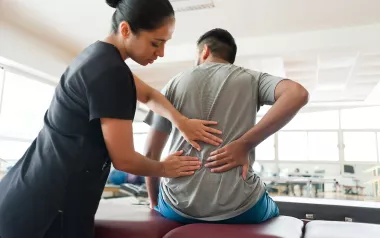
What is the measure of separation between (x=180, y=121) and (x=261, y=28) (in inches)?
156

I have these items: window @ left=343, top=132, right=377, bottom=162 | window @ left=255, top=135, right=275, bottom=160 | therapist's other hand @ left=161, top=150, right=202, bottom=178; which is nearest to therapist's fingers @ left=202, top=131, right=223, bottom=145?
therapist's other hand @ left=161, top=150, right=202, bottom=178

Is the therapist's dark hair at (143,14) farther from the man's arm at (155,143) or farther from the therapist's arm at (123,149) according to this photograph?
the man's arm at (155,143)

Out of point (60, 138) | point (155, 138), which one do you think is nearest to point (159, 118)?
point (155, 138)

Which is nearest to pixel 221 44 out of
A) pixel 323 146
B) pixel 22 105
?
pixel 22 105

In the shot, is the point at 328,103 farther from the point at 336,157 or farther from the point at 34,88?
the point at 34,88

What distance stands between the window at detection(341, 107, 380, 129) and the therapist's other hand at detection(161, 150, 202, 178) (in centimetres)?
993

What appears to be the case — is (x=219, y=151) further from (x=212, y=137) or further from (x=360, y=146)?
(x=360, y=146)

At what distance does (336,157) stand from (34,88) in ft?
26.8

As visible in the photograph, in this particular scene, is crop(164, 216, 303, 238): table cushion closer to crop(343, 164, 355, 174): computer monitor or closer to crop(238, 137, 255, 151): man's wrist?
crop(238, 137, 255, 151): man's wrist

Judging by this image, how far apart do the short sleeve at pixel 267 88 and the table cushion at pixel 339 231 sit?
48 cm

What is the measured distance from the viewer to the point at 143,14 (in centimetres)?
103

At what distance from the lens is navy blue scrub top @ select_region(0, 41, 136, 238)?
0.91m

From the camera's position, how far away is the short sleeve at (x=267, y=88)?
1.28m

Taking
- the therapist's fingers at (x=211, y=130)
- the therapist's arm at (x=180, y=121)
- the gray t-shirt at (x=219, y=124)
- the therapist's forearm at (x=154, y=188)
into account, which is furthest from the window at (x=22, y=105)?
the therapist's fingers at (x=211, y=130)
